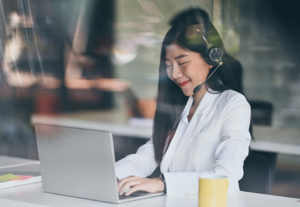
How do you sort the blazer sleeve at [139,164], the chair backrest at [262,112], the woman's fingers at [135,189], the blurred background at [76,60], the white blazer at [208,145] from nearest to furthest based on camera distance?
the woman's fingers at [135,189], the white blazer at [208,145], the blazer sleeve at [139,164], the chair backrest at [262,112], the blurred background at [76,60]

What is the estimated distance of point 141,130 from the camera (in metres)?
4.22

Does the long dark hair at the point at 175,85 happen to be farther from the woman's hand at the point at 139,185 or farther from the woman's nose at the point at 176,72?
the woman's hand at the point at 139,185

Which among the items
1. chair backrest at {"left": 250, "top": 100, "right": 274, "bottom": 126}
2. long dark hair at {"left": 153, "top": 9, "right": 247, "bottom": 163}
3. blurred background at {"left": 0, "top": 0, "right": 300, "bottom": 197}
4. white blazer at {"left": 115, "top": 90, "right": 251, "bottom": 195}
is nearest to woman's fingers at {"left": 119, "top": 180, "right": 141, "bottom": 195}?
white blazer at {"left": 115, "top": 90, "right": 251, "bottom": 195}

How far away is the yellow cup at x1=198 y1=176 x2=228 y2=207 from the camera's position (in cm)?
133

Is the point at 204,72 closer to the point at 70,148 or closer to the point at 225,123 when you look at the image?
the point at 225,123

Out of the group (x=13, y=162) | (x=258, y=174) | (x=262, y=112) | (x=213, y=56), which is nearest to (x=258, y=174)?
(x=258, y=174)

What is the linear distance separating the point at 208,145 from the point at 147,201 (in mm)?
496

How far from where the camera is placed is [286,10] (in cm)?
421

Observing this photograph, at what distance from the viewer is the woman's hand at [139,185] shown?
161 centimetres

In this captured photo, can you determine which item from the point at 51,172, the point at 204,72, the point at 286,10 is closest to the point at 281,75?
the point at 286,10

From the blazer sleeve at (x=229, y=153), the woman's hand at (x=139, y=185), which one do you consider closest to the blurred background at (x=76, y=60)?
the blazer sleeve at (x=229, y=153)

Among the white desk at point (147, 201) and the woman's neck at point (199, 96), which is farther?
the woman's neck at point (199, 96)

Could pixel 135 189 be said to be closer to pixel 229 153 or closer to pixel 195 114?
pixel 229 153

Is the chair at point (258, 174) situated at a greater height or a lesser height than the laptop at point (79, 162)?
lesser
